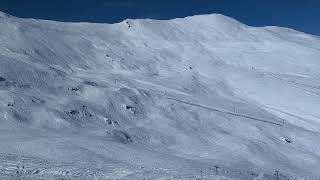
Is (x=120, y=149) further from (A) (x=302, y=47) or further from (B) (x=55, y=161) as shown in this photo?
(A) (x=302, y=47)

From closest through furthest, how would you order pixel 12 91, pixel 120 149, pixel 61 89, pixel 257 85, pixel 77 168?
pixel 77 168
pixel 120 149
pixel 12 91
pixel 61 89
pixel 257 85

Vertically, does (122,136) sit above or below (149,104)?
below

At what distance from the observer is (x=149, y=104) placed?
4078cm

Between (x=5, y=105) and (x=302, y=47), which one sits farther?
(x=302, y=47)

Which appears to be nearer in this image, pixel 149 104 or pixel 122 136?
pixel 122 136

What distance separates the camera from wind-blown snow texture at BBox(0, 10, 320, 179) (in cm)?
2545

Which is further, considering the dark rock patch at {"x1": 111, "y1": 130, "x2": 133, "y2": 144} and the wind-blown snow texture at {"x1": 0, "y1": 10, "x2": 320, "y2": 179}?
the dark rock patch at {"x1": 111, "y1": 130, "x2": 133, "y2": 144}

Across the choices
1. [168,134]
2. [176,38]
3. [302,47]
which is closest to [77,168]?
[168,134]

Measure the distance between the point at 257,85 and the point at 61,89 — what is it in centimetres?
2604

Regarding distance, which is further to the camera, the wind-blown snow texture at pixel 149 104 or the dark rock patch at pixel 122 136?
the dark rock patch at pixel 122 136

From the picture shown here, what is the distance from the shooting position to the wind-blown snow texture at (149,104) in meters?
25.5

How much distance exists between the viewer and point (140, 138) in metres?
33.4

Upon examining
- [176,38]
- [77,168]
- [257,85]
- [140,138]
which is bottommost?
[77,168]

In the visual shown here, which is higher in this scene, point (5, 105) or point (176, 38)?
point (176, 38)
